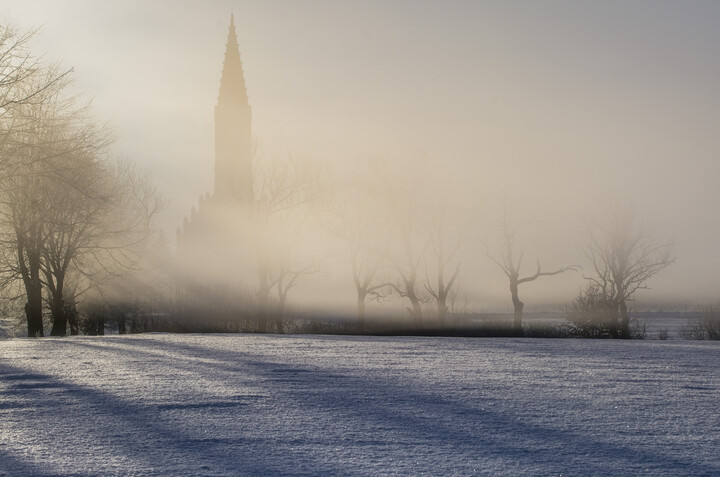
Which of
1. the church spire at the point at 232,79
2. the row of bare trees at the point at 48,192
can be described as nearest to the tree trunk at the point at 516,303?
the row of bare trees at the point at 48,192

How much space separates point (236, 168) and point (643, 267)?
2392cm

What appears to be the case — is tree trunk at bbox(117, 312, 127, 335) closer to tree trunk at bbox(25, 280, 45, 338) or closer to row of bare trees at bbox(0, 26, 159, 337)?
row of bare trees at bbox(0, 26, 159, 337)

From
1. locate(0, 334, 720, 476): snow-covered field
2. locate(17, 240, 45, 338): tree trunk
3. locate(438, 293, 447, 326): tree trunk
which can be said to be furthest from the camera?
locate(438, 293, 447, 326): tree trunk

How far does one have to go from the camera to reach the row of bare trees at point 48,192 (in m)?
19.5

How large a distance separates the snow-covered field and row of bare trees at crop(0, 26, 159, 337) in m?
7.33

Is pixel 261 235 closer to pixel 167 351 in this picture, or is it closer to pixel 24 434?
pixel 167 351

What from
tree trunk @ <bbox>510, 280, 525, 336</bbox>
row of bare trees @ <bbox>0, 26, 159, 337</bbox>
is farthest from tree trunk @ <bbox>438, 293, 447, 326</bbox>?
row of bare trees @ <bbox>0, 26, 159, 337</bbox>

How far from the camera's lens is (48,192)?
2378 cm

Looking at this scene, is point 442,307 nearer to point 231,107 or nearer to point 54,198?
point 54,198

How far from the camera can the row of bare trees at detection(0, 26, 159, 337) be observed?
19.5m

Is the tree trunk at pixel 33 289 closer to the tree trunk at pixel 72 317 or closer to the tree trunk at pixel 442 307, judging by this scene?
the tree trunk at pixel 72 317

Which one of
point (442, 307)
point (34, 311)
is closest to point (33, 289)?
point (34, 311)

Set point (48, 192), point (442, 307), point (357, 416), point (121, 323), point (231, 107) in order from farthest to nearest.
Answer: point (231, 107) → point (121, 323) → point (442, 307) → point (48, 192) → point (357, 416)

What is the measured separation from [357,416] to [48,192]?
19.2 m
